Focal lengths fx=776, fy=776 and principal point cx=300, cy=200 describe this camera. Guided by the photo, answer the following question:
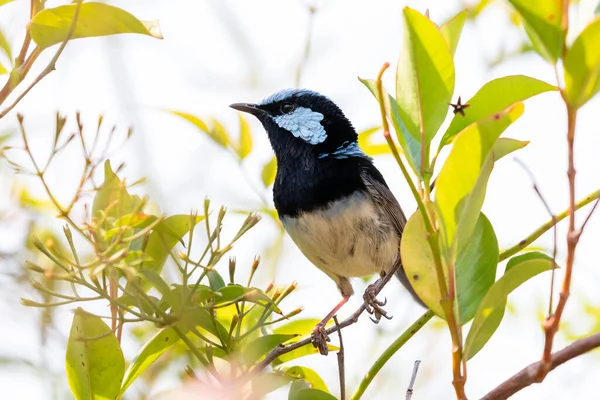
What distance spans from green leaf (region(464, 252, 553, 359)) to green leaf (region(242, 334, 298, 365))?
1.74 ft

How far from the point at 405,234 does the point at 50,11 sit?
0.87 meters

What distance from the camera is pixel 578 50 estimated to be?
112 centimetres

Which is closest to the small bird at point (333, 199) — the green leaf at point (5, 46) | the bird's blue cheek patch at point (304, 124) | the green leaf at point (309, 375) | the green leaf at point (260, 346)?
the bird's blue cheek patch at point (304, 124)

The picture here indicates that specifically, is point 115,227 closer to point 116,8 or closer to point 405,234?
point 116,8

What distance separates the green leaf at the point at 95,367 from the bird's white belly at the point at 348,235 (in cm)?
181

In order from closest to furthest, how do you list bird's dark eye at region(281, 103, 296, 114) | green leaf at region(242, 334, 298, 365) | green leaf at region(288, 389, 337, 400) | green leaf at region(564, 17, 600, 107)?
green leaf at region(564, 17, 600, 107), green leaf at region(288, 389, 337, 400), green leaf at region(242, 334, 298, 365), bird's dark eye at region(281, 103, 296, 114)

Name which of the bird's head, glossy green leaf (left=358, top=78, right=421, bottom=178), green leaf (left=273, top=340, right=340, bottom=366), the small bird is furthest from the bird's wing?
glossy green leaf (left=358, top=78, right=421, bottom=178)

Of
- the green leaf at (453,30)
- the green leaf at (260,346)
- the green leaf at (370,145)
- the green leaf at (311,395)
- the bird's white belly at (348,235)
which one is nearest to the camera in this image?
the green leaf at (453,30)

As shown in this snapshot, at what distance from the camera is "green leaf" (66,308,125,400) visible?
1.57 meters

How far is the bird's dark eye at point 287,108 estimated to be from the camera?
3.83m

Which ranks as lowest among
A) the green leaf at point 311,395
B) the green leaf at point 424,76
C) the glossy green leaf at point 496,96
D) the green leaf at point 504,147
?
the green leaf at point 311,395

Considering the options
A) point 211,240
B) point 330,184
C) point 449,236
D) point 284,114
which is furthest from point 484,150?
point 284,114

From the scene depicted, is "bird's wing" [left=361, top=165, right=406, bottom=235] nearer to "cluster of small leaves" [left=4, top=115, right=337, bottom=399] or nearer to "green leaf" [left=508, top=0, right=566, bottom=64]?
"cluster of small leaves" [left=4, top=115, right=337, bottom=399]

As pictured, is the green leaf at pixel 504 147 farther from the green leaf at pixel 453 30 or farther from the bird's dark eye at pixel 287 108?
the bird's dark eye at pixel 287 108
